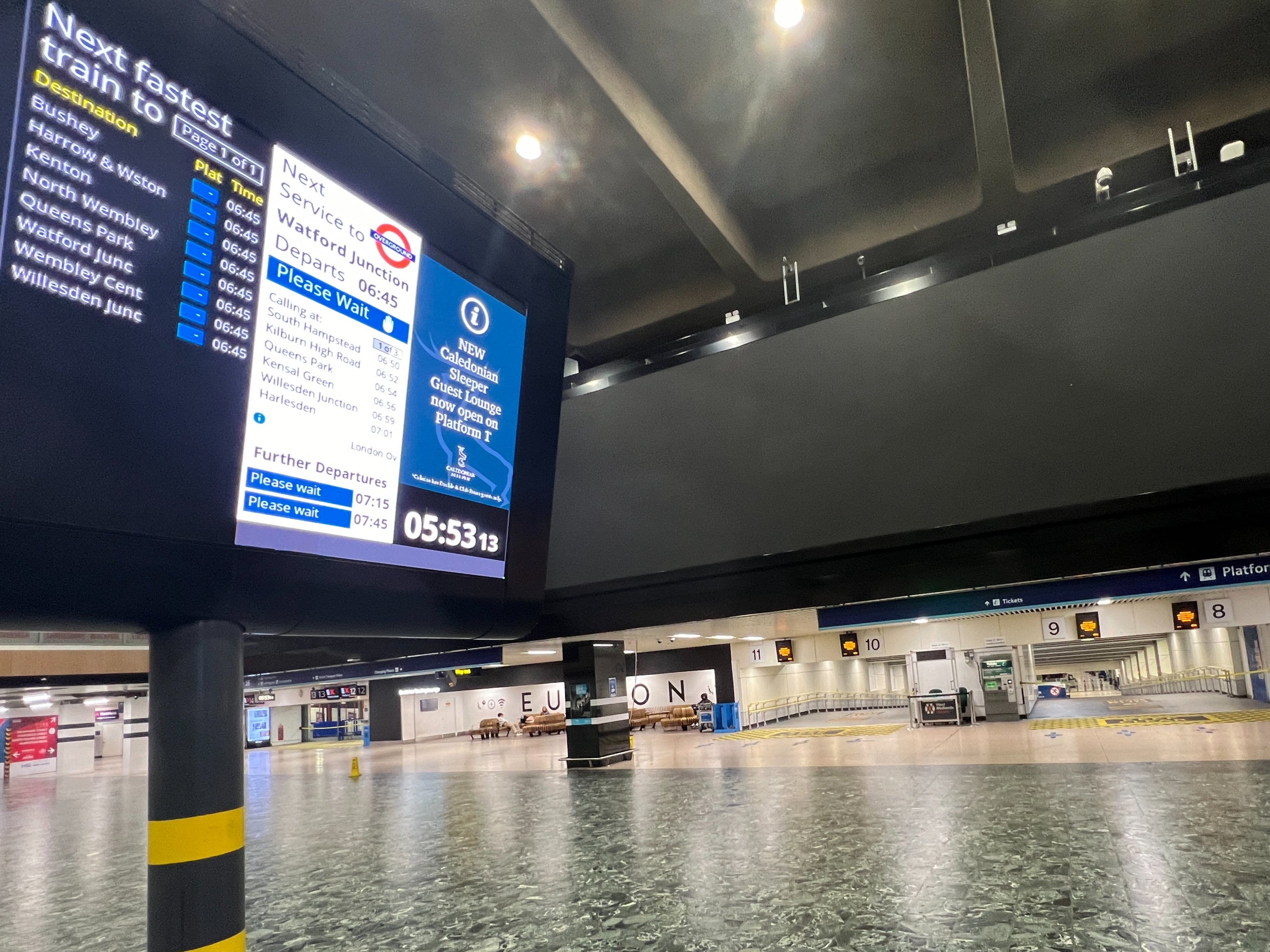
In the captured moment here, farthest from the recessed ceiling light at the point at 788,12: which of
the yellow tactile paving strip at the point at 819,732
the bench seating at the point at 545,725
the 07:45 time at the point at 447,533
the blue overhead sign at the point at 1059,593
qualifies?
the bench seating at the point at 545,725

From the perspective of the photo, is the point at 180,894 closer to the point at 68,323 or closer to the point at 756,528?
the point at 68,323

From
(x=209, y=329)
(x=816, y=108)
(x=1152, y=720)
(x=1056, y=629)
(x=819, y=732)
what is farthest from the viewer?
(x=1056, y=629)

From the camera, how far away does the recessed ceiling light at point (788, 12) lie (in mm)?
5148

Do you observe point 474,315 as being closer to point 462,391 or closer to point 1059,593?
point 462,391

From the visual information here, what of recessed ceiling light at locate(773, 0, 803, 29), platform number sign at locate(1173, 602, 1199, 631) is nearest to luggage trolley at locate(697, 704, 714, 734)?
platform number sign at locate(1173, 602, 1199, 631)

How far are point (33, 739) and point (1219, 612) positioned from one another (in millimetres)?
36416

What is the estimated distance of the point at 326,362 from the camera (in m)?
1.93

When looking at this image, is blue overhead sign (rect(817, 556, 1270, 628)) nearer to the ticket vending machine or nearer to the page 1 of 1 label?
the ticket vending machine

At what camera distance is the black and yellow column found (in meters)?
1.57

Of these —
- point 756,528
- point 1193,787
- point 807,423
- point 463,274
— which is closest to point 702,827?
point 756,528

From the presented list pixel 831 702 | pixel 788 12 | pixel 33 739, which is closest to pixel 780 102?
pixel 788 12

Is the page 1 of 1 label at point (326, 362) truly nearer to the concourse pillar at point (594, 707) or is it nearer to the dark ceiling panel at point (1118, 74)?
the dark ceiling panel at point (1118, 74)

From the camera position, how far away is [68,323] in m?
1.44

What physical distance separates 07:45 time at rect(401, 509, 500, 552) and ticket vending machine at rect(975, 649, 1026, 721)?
64.8ft
